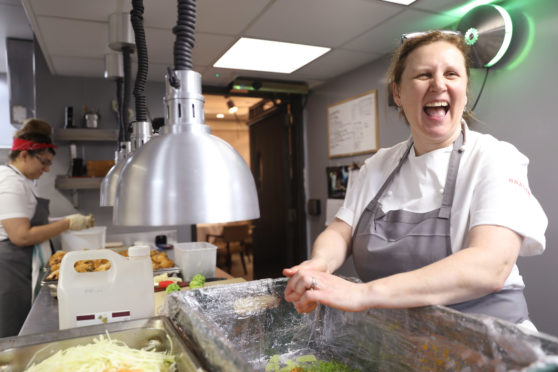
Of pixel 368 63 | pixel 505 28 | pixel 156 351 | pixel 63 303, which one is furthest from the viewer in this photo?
pixel 368 63

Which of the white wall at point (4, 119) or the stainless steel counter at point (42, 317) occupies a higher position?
the white wall at point (4, 119)

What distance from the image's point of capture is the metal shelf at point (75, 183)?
3.28 m

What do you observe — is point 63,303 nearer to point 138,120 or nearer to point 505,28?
point 138,120

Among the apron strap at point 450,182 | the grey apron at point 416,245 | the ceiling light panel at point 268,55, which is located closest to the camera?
the grey apron at point 416,245

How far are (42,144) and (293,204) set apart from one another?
264cm

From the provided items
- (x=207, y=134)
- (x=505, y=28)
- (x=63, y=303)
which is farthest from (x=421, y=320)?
(x=505, y=28)

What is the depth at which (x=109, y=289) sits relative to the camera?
130cm

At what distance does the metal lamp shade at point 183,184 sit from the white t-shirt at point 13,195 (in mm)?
2235

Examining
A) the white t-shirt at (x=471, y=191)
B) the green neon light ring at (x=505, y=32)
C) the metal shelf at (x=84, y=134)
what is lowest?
the white t-shirt at (x=471, y=191)

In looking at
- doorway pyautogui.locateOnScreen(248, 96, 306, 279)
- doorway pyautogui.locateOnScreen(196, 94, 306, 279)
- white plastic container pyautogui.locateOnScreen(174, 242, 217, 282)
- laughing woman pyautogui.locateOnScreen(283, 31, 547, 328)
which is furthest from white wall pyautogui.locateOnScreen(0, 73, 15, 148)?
laughing woman pyautogui.locateOnScreen(283, 31, 547, 328)

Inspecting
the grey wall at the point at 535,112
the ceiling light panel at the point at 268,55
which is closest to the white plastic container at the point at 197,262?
the ceiling light panel at the point at 268,55

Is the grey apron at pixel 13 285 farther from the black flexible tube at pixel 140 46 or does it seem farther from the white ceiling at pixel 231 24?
the black flexible tube at pixel 140 46

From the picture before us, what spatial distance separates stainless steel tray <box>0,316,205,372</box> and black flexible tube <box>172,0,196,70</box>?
64 cm

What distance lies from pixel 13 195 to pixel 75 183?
83cm
